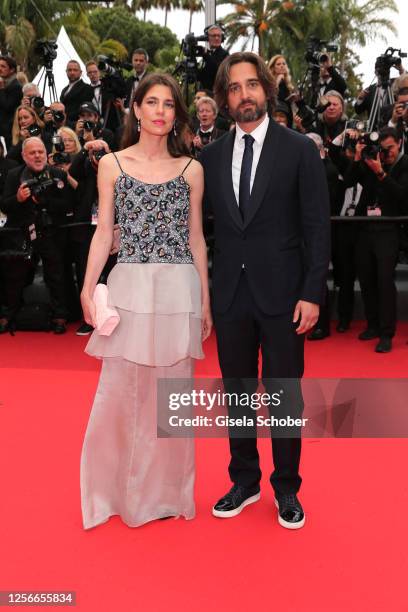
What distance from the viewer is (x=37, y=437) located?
146 inches

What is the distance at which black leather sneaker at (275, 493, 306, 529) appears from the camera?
273cm

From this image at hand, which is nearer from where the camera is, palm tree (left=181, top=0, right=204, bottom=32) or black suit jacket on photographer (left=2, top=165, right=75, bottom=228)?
black suit jacket on photographer (left=2, top=165, right=75, bottom=228)

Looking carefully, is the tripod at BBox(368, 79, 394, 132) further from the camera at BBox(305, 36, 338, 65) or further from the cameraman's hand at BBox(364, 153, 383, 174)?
the cameraman's hand at BBox(364, 153, 383, 174)

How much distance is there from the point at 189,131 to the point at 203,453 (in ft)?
5.01

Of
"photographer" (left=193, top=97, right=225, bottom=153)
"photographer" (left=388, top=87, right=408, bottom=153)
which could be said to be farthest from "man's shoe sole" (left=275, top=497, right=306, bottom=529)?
"photographer" (left=193, top=97, right=225, bottom=153)

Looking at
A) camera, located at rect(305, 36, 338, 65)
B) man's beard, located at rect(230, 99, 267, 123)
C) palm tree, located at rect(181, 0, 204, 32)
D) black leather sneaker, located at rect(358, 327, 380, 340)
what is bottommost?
black leather sneaker, located at rect(358, 327, 380, 340)

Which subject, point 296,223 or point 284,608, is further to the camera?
point 296,223

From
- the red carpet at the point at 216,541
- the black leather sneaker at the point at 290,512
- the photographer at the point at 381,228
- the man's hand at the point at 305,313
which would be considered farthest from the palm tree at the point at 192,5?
the black leather sneaker at the point at 290,512

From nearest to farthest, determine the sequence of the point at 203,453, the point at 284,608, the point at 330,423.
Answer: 1. the point at 284,608
2. the point at 203,453
3. the point at 330,423

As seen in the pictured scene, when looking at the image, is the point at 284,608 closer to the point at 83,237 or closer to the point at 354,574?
Answer: the point at 354,574

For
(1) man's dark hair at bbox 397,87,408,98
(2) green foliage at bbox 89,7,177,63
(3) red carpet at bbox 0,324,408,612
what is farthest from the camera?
(2) green foliage at bbox 89,7,177,63

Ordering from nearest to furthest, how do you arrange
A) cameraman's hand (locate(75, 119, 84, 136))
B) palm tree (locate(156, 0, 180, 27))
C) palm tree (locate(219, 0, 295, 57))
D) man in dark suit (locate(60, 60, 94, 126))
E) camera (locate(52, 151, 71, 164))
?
camera (locate(52, 151, 71, 164)) < cameraman's hand (locate(75, 119, 84, 136)) < man in dark suit (locate(60, 60, 94, 126)) < palm tree (locate(219, 0, 295, 57)) < palm tree (locate(156, 0, 180, 27))

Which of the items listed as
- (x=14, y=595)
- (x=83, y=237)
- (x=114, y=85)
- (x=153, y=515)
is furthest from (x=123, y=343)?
(x=114, y=85)

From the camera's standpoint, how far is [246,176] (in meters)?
2.64
